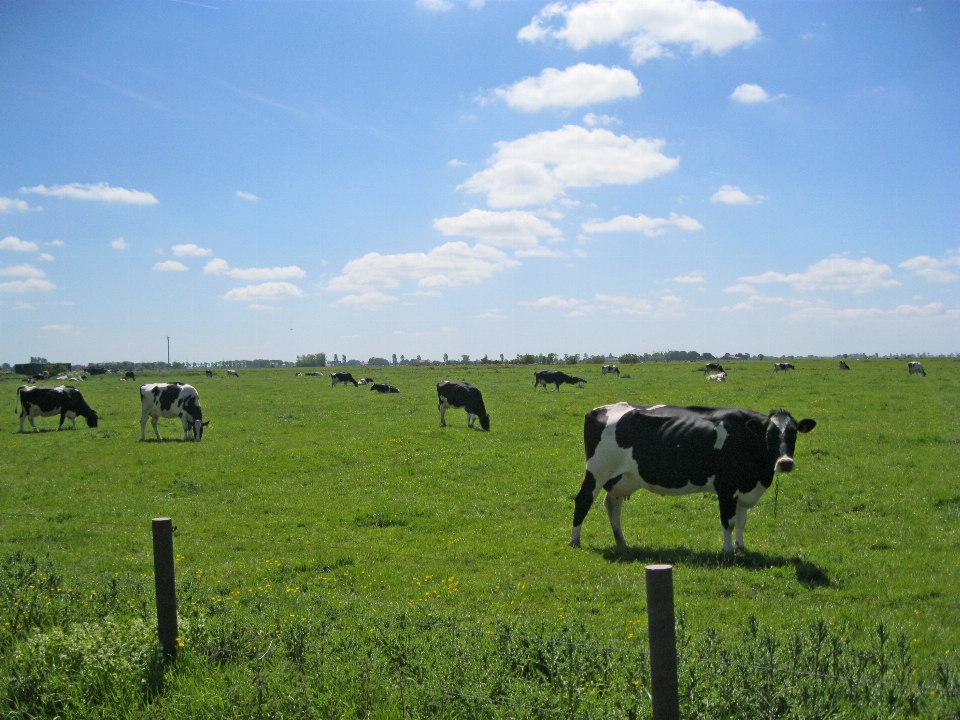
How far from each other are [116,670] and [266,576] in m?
4.25

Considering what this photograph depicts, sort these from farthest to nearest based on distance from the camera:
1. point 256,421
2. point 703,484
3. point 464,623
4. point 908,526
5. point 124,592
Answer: point 256,421 < point 908,526 < point 703,484 < point 124,592 < point 464,623

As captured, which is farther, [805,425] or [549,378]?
[549,378]

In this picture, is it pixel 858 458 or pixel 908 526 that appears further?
pixel 858 458

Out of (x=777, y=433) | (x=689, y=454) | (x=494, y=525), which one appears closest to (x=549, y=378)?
(x=494, y=525)

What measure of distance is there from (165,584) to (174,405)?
23001mm

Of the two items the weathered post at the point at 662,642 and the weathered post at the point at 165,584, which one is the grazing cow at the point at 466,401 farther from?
the weathered post at the point at 662,642

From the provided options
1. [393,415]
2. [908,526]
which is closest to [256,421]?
[393,415]

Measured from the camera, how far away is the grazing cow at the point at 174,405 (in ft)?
88.0

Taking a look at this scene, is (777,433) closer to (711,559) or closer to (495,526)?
(711,559)

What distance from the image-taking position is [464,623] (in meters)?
7.50

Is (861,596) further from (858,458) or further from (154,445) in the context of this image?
(154,445)

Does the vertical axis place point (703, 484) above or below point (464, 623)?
above

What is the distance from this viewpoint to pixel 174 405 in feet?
89.1

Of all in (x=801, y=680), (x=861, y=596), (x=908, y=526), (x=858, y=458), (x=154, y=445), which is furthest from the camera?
(x=154, y=445)
